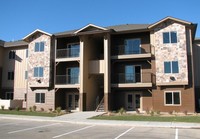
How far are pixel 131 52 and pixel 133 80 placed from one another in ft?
11.0

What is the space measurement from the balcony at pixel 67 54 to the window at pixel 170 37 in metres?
10.5

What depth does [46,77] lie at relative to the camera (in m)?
33.0

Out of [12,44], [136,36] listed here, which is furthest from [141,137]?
[12,44]

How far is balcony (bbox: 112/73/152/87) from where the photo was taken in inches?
1160

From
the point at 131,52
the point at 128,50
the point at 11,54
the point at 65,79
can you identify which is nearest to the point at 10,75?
the point at 11,54

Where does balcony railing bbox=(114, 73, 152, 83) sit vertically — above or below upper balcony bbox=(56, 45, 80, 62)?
below

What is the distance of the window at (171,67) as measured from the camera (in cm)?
2830

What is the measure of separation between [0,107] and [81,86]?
12.2 metres

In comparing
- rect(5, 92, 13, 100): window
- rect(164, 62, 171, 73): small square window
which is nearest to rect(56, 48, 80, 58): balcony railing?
rect(164, 62, 171, 73): small square window

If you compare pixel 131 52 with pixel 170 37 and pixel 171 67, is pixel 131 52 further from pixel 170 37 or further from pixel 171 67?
pixel 171 67

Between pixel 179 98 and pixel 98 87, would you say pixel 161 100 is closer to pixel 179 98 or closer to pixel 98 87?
pixel 179 98

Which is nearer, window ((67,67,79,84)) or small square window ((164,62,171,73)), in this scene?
small square window ((164,62,171,73))

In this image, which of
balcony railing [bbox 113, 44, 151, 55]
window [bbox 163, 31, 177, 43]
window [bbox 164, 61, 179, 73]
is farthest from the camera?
balcony railing [bbox 113, 44, 151, 55]

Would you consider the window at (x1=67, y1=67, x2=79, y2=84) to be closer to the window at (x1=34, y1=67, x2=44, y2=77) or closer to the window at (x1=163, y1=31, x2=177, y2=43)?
the window at (x1=34, y1=67, x2=44, y2=77)
